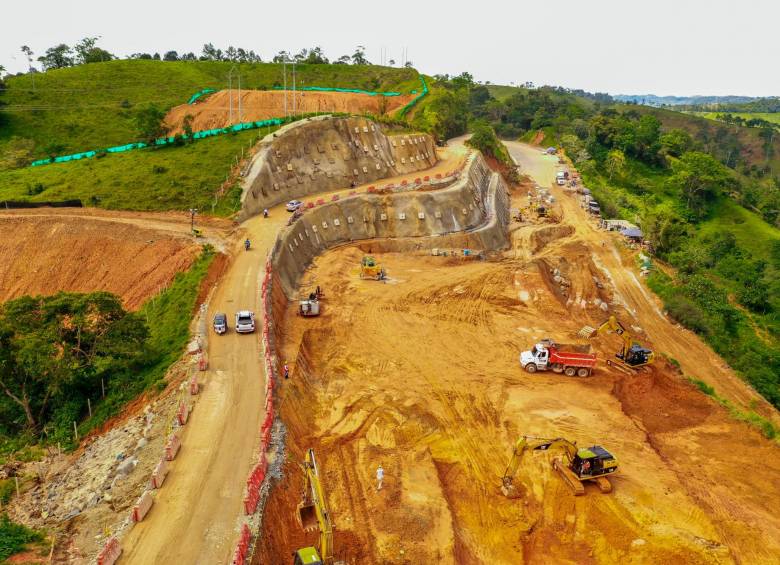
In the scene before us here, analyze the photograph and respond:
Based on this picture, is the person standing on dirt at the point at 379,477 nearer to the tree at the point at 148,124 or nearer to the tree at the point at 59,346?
the tree at the point at 59,346

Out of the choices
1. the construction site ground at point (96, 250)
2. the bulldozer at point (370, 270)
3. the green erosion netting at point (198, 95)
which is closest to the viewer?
the construction site ground at point (96, 250)

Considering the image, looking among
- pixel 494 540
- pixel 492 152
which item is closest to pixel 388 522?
pixel 494 540

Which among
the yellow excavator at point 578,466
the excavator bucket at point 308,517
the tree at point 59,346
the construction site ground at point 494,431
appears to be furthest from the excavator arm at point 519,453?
the tree at point 59,346

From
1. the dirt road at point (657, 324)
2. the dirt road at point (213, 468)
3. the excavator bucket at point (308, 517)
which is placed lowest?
the dirt road at point (657, 324)

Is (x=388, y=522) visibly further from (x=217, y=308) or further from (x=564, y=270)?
(x=564, y=270)

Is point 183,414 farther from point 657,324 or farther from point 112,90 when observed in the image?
point 112,90

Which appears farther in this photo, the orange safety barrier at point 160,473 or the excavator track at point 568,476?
the excavator track at point 568,476
